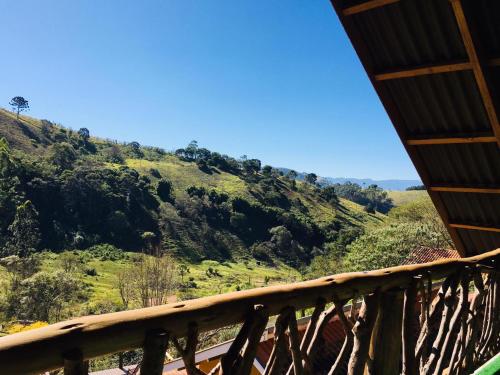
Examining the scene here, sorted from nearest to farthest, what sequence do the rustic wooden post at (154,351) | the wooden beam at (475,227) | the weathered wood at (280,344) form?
1. the rustic wooden post at (154,351)
2. the weathered wood at (280,344)
3. the wooden beam at (475,227)

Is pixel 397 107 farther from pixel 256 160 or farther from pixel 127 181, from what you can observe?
pixel 256 160

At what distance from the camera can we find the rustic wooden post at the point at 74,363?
0.99m

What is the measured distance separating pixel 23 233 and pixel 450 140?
1851 inches

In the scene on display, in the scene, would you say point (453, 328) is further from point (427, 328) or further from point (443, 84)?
point (443, 84)

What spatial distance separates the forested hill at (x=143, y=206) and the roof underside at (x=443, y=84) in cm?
4274

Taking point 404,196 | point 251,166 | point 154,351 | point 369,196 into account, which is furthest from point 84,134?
point 404,196

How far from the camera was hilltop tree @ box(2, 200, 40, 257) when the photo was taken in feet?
134

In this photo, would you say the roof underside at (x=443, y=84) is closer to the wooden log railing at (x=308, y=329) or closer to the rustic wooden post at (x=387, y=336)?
the wooden log railing at (x=308, y=329)

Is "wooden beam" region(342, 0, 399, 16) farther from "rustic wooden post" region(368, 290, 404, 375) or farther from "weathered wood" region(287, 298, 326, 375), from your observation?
"weathered wood" region(287, 298, 326, 375)

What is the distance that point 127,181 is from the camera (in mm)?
56906

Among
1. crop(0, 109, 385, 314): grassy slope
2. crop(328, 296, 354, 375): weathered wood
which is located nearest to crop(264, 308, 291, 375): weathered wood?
crop(328, 296, 354, 375): weathered wood

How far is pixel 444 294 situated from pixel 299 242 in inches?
2314

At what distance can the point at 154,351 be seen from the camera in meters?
1.17

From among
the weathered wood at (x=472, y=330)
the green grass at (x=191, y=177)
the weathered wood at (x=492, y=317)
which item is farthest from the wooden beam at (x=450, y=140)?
the green grass at (x=191, y=177)
